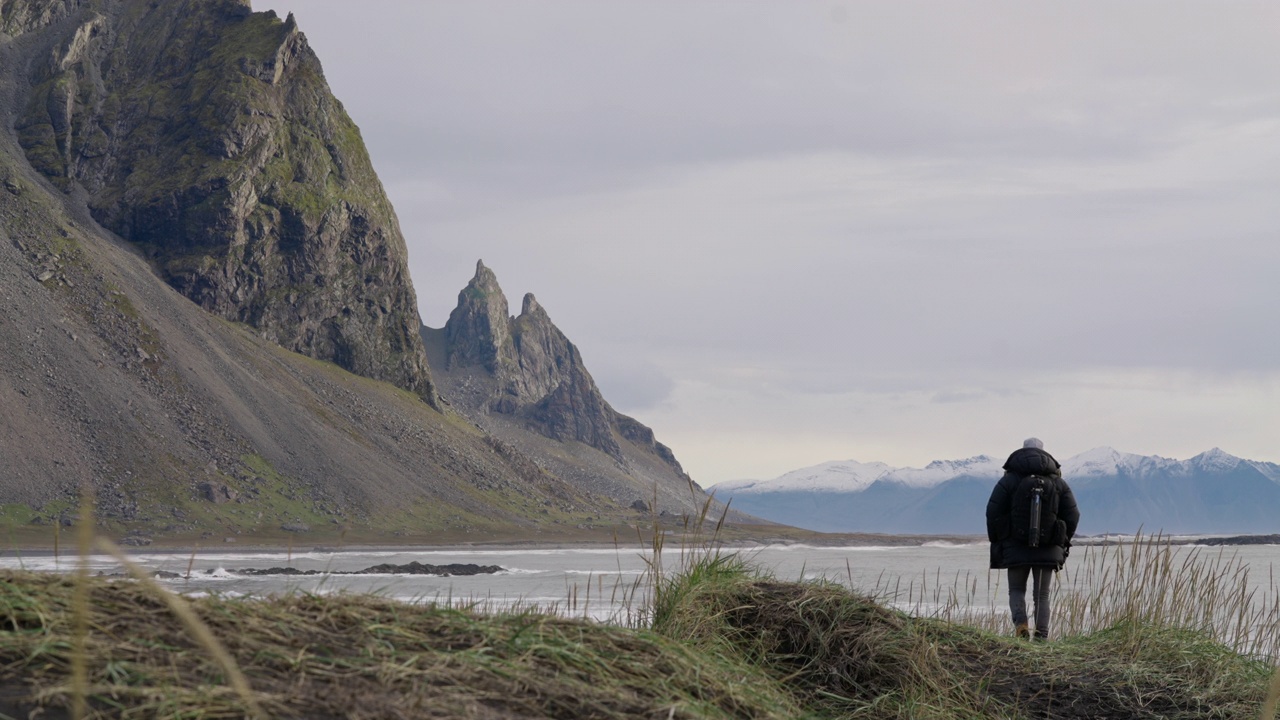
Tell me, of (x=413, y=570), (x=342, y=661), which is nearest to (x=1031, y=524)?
(x=342, y=661)

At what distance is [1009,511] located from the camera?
35.8ft

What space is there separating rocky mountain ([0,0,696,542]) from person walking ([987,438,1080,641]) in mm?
74467

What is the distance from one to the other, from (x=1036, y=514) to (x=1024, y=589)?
0.98m

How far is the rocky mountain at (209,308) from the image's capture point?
87.5m

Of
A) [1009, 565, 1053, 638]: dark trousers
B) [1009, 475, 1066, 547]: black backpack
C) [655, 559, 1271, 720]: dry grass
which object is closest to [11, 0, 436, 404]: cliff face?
[1009, 565, 1053, 638]: dark trousers

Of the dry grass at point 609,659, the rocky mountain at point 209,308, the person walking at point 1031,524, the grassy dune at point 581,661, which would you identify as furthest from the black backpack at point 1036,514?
the rocky mountain at point 209,308

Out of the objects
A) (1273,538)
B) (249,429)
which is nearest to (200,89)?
(249,429)

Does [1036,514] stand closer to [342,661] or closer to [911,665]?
[911,665]

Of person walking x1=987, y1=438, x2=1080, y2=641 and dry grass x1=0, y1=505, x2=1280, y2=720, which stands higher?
person walking x1=987, y1=438, x2=1080, y2=641

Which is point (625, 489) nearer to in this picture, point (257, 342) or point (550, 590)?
point (257, 342)

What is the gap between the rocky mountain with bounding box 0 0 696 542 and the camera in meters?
87.5

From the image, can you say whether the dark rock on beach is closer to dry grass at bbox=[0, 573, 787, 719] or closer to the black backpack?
the black backpack

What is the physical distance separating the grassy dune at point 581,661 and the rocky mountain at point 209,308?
76.1m

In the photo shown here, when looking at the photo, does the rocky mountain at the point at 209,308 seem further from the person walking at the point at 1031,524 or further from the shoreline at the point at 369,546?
the person walking at the point at 1031,524
